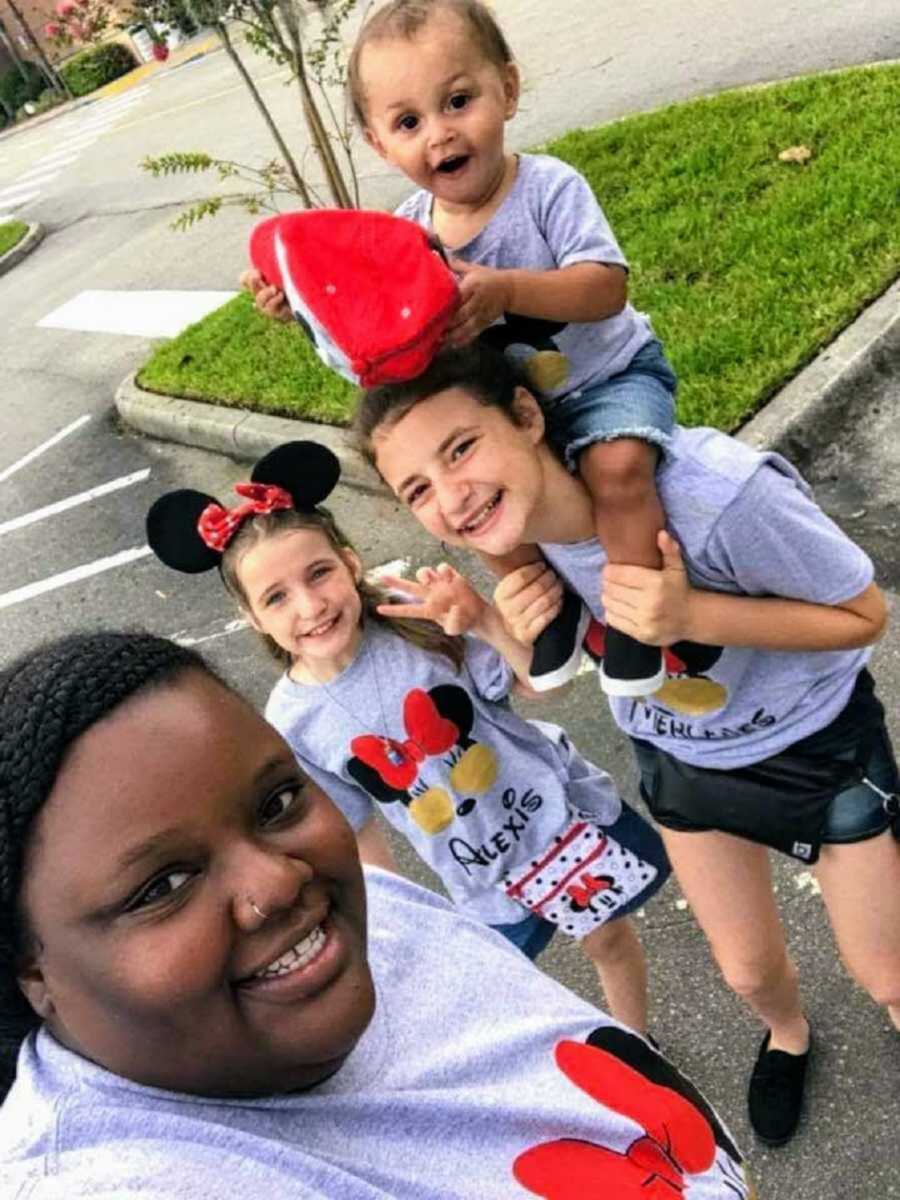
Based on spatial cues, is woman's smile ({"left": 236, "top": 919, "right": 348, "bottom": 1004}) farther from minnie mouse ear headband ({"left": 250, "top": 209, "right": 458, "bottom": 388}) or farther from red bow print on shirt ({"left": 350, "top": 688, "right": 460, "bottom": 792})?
red bow print on shirt ({"left": 350, "top": 688, "right": 460, "bottom": 792})

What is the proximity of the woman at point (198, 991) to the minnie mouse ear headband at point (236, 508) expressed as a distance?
1.07 m

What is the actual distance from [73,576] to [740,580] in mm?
4547

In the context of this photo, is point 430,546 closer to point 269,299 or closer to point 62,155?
point 269,299

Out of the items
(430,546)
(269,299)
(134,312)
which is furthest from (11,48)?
(269,299)

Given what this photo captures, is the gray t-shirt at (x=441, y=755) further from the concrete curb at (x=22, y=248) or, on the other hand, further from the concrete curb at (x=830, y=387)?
the concrete curb at (x=22, y=248)

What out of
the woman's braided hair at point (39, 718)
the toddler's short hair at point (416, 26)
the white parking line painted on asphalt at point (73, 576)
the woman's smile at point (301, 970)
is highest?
the toddler's short hair at point (416, 26)

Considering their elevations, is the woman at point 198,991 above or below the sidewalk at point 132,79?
above

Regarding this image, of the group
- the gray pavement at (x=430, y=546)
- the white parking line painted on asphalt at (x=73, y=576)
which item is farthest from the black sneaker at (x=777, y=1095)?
the white parking line painted on asphalt at (x=73, y=576)

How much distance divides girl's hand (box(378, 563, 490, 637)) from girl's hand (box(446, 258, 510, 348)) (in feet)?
1.56

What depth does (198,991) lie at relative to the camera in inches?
39.9

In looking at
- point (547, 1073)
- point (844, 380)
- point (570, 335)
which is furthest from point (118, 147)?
point (547, 1073)

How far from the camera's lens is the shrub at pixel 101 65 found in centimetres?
2789

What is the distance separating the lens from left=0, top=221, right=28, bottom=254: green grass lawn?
540 inches

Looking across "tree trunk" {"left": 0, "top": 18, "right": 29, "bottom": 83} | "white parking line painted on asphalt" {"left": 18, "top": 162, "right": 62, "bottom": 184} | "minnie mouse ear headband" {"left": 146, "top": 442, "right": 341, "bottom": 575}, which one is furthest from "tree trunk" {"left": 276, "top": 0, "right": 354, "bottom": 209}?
"tree trunk" {"left": 0, "top": 18, "right": 29, "bottom": 83}
